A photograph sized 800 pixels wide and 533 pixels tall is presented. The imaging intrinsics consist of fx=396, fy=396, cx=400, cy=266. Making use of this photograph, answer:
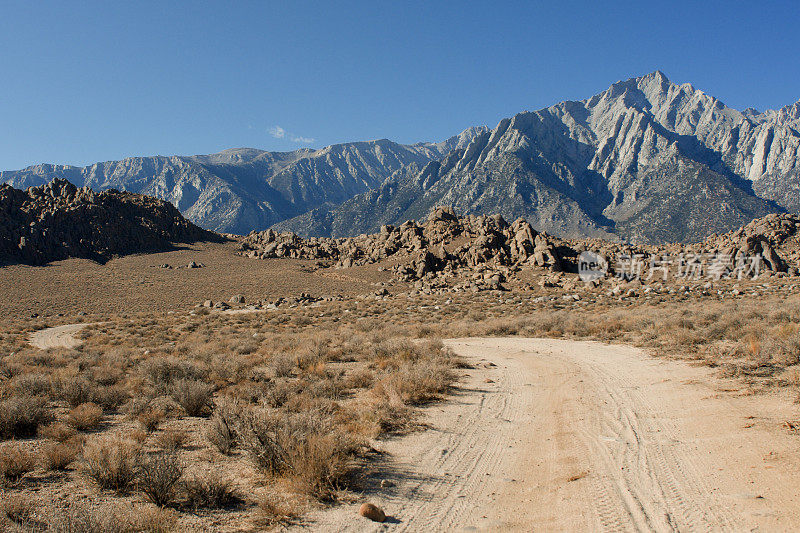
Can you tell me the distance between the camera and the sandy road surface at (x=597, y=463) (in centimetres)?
448

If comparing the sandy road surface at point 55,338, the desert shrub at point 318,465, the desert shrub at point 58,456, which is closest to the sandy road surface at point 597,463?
the desert shrub at point 318,465

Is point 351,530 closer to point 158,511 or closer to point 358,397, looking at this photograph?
point 158,511

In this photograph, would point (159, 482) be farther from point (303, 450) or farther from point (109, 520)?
point (303, 450)

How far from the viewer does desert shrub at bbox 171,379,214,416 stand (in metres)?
7.90

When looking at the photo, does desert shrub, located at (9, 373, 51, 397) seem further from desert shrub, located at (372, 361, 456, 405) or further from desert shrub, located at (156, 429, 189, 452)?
desert shrub, located at (372, 361, 456, 405)

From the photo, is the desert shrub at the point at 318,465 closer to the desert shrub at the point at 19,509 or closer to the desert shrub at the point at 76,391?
the desert shrub at the point at 19,509

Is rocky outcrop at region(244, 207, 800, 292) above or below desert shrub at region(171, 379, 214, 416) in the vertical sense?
above

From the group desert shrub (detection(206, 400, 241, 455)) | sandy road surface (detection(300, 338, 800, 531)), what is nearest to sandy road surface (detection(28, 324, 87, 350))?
desert shrub (detection(206, 400, 241, 455))

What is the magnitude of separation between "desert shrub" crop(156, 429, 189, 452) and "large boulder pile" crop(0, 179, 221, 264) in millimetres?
75495

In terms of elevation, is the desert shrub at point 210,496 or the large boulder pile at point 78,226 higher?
the large boulder pile at point 78,226

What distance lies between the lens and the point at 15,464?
5152 millimetres

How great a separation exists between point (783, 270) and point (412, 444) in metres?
55.2

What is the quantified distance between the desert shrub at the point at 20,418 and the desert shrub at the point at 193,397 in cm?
205

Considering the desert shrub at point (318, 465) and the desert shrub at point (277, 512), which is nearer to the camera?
the desert shrub at point (277, 512)
